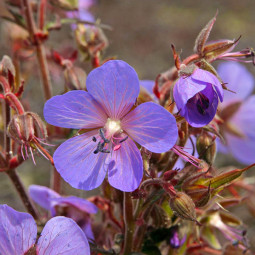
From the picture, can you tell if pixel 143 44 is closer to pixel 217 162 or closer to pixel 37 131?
pixel 217 162

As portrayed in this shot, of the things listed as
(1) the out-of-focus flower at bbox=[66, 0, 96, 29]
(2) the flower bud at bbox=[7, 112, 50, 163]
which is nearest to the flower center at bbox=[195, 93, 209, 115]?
(2) the flower bud at bbox=[7, 112, 50, 163]

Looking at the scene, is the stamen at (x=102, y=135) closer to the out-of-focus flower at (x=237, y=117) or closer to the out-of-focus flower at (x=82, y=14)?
the out-of-focus flower at (x=82, y=14)

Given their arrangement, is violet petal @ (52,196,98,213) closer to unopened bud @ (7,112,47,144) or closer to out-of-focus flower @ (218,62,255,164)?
unopened bud @ (7,112,47,144)

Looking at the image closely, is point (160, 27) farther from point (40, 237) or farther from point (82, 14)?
point (40, 237)

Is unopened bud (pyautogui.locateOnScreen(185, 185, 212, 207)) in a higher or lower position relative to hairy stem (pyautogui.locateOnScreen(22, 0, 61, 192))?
lower

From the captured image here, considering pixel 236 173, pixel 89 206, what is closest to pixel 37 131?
pixel 89 206

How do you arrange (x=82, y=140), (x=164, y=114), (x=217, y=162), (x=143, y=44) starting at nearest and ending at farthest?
1. (x=164, y=114)
2. (x=82, y=140)
3. (x=217, y=162)
4. (x=143, y=44)
